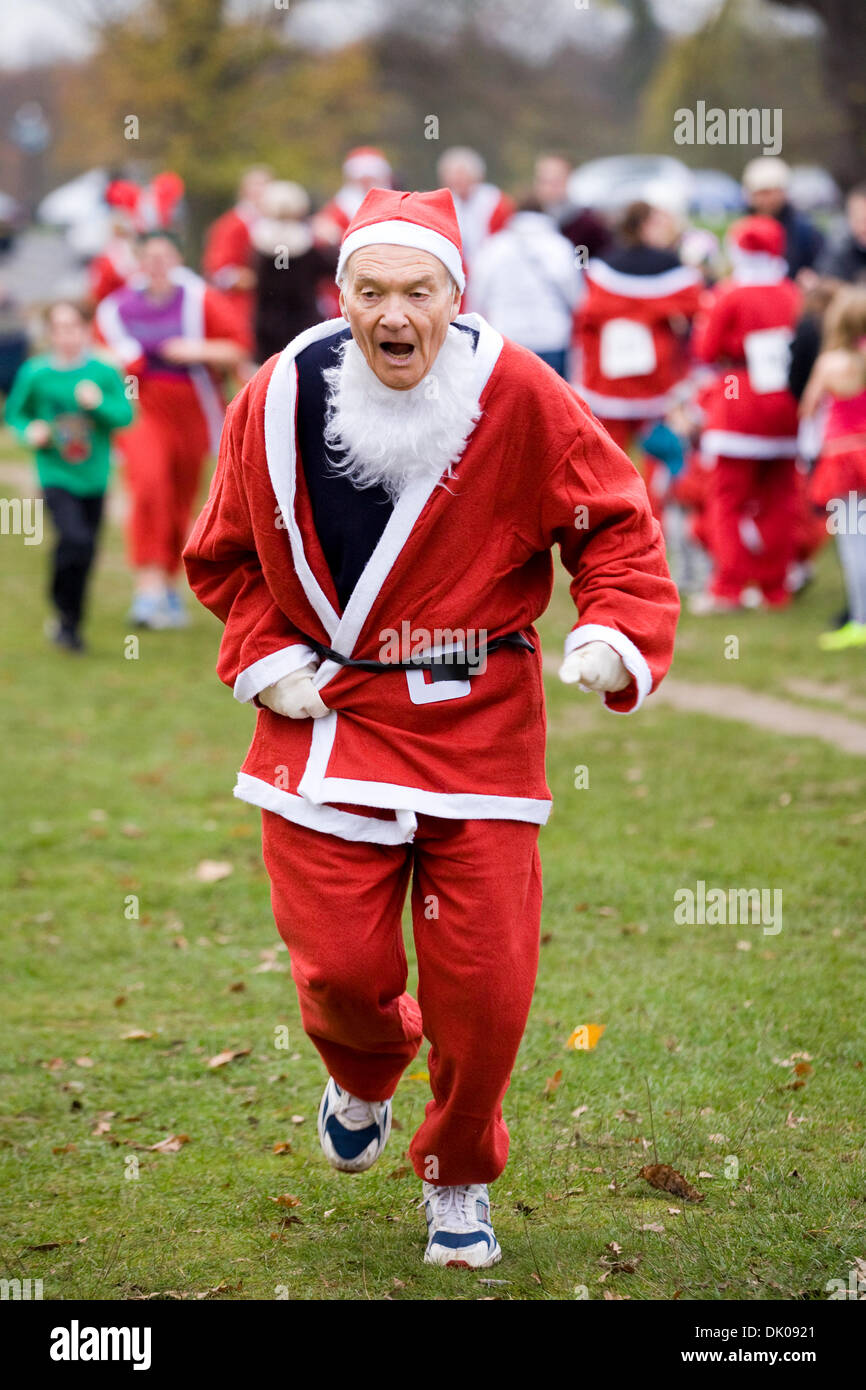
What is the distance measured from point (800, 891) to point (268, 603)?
123 inches

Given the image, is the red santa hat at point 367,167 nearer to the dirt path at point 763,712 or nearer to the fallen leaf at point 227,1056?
the dirt path at point 763,712

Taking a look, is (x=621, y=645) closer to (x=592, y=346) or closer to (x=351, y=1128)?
(x=351, y=1128)

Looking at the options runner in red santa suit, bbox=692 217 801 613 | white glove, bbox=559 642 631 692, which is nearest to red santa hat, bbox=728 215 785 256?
runner in red santa suit, bbox=692 217 801 613

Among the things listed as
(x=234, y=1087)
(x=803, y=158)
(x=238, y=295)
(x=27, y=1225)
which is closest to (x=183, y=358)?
(x=238, y=295)

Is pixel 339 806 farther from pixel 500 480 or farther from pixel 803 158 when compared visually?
pixel 803 158

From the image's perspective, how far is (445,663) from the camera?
11.8 ft

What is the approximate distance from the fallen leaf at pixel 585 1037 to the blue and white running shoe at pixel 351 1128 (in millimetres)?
1098

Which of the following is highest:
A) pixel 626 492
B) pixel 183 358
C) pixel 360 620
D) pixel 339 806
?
pixel 183 358

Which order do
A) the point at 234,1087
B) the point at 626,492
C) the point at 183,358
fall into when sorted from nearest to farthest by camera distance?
the point at 626,492, the point at 234,1087, the point at 183,358

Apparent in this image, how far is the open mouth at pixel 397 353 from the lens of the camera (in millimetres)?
3484

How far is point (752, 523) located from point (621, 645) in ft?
26.7

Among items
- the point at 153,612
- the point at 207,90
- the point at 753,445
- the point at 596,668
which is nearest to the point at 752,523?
the point at 753,445

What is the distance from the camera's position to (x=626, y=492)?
3562 millimetres

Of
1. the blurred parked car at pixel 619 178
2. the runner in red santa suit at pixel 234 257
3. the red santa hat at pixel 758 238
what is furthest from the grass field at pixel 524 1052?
the blurred parked car at pixel 619 178
